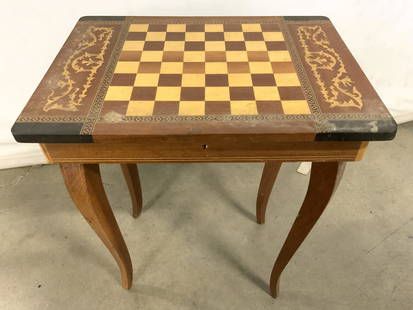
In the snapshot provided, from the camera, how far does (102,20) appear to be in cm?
102

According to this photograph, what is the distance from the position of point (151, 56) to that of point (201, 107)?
0.87 feet

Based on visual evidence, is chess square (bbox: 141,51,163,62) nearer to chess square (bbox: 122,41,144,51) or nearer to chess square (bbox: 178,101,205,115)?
chess square (bbox: 122,41,144,51)

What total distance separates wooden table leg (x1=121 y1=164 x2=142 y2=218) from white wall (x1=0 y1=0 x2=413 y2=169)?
0.55 metres

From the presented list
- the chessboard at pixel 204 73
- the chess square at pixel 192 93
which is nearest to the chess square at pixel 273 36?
the chessboard at pixel 204 73

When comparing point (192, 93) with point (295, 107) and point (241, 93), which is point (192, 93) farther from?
point (295, 107)

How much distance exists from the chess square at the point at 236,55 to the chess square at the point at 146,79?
197 millimetres


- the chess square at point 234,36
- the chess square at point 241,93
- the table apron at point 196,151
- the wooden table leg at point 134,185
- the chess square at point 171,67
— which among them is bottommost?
the wooden table leg at point 134,185

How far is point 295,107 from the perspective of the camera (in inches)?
27.5

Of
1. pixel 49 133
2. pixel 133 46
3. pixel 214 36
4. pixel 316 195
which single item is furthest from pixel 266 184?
pixel 49 133

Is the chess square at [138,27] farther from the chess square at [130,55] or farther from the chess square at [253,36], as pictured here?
the chess square at [253,36]

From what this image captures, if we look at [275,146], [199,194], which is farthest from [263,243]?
[275,146]

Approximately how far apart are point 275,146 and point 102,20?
69cm

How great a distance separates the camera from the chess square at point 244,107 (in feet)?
2.25

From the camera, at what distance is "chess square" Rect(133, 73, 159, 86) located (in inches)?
30.3
